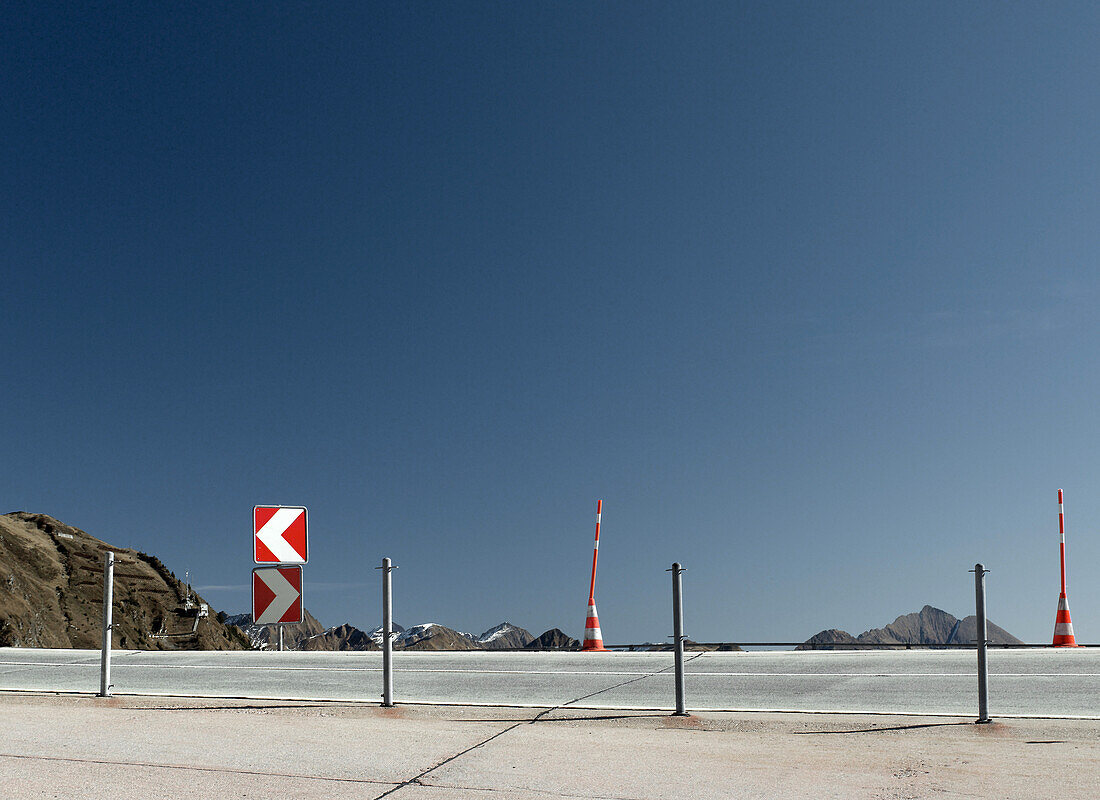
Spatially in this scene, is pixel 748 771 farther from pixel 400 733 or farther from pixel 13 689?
pixel 13 689

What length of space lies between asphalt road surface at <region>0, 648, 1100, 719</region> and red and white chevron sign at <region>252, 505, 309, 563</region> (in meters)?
1.50

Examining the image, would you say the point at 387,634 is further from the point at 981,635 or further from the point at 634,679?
the point at 981,635

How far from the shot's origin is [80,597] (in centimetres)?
8112

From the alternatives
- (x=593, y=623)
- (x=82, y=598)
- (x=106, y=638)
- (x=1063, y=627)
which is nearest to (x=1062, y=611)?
(x=1063, y=627)

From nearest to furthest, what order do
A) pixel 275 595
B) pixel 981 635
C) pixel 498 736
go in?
pixel 498 736
pixel 981 635
pixel 275 595

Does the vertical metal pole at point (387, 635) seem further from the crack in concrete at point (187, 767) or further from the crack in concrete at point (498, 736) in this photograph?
the crack in concrete at point (187, 767)

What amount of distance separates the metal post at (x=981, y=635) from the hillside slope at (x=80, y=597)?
64.7m

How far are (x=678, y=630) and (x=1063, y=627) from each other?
934 cm

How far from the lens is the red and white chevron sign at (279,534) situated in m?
11.1

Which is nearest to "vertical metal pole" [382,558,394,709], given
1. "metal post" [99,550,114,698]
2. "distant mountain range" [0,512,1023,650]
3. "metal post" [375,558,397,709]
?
"metal post" [375,558,397,709]

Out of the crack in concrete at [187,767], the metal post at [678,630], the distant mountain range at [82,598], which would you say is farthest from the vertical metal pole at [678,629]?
the distant mountain range at [82,598]

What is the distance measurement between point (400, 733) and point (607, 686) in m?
3.79

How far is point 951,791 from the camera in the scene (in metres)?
5.83

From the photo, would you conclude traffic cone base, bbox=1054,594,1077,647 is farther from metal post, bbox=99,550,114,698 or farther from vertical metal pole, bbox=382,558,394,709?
metal post, bbox=99,550,114,698
